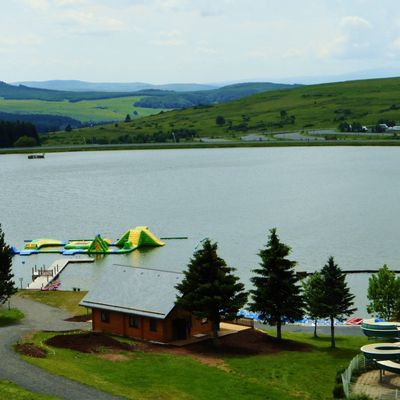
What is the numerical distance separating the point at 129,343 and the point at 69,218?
90658 millimetres

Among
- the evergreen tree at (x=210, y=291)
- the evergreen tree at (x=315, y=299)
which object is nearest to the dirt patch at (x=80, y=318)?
the evergreen tree at (x=210, y=291)

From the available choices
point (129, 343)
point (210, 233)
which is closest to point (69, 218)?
point (210, 233)

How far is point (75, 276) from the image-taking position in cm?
9388

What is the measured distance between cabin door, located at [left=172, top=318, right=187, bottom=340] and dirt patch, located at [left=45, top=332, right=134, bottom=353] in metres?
3.93

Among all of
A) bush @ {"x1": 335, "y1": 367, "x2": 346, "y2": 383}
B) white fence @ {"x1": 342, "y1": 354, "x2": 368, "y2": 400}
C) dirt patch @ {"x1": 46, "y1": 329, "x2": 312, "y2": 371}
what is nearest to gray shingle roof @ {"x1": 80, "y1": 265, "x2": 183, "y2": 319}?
dirt patch @ {"x1": 46, "y1": 329, "x2": 312, "y2": 371}

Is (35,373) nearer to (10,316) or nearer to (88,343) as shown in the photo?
(88,343)

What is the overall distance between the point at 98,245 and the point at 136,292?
52.1 metres

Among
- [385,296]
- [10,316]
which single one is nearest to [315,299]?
[385,296]

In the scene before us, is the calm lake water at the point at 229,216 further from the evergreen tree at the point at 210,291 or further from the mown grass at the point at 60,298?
the evergreen tree at the point at 210,291

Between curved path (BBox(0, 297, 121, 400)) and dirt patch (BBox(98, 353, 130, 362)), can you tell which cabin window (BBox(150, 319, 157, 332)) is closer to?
dirt patch (BBox(98, 353, 130, 362))

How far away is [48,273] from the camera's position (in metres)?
93.6

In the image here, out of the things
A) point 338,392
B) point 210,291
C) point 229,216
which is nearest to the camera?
point 338,392

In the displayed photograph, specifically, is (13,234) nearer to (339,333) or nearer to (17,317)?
(17,317)

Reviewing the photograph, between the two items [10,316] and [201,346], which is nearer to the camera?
[201,346]
